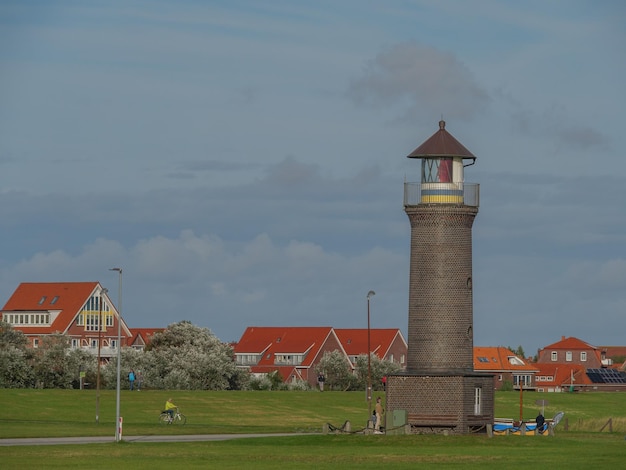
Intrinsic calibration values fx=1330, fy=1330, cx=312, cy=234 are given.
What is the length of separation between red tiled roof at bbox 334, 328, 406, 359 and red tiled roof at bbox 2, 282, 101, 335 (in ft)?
99.4

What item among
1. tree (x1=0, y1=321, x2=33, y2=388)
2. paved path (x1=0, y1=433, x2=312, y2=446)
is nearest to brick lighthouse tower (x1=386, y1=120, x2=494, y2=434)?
paved path (x1=0, y1=433, x2=312, y2=446)

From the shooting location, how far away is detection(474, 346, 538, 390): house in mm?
157500

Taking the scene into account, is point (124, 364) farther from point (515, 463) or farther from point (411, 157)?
point (515, 463)

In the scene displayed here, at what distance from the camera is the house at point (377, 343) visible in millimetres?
152988

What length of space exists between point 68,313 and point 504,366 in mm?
52811

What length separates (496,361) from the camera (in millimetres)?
159625

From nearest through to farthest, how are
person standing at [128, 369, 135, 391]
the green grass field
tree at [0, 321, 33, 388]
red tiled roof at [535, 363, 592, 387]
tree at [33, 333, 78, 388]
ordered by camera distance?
1. the green grass field
2. person standing at [128, 369, 135, 391]
3. tree at [0, 321, 33, 388]
4. tree at [33, 333, 78, 388]
5. red tiled roof at [535, 363, 592, 387]

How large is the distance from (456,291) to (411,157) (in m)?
7.14

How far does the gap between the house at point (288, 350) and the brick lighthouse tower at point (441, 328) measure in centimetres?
8090

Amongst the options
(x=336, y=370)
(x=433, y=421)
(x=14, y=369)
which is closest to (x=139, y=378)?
(x=14, y=369)

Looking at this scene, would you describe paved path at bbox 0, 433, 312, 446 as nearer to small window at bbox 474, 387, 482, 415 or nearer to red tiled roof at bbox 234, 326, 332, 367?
small window at bbox 474, 387, 482, 415

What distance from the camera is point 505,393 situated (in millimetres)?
120188

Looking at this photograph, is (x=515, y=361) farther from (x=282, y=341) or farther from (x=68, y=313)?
(x=68, y=313)

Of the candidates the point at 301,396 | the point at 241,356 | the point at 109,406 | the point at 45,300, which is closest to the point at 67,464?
the point at 109,406
